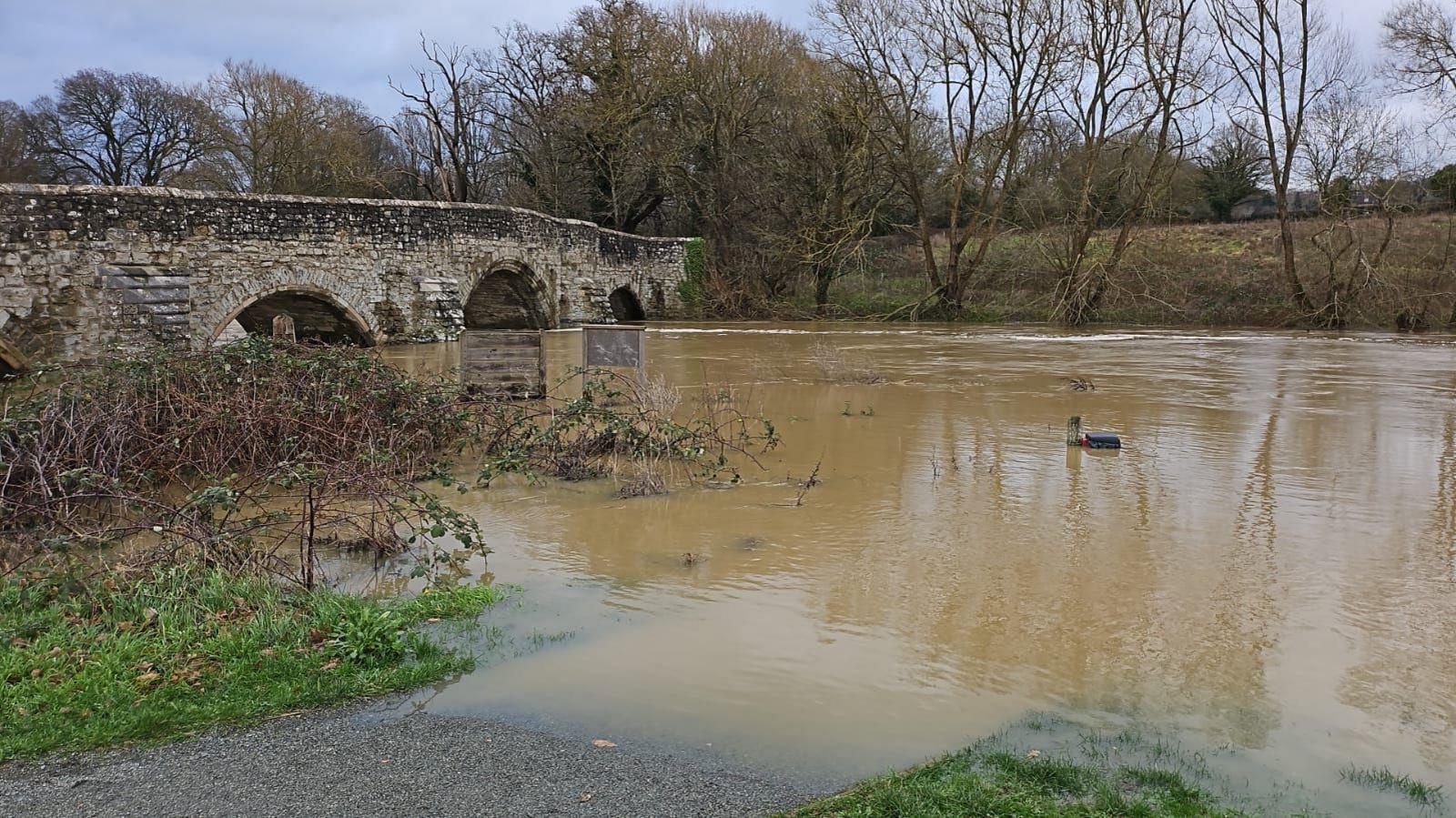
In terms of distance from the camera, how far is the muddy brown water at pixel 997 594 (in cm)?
413

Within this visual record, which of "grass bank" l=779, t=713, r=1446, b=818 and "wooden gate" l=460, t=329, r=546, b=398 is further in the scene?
"wooden gate" l=460, t=329, r=546, b=398

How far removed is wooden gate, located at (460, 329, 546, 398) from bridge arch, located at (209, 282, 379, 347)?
27.2 ft

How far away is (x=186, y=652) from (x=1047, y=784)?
3.82 m

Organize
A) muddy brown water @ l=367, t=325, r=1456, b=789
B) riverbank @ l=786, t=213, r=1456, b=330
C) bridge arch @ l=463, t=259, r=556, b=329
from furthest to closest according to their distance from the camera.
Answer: riverbank @ l=786, t=213, r=1456, b=330, bridge arch @ l=463, t=259, r=556, b=329, muddy brown water @ l=367, t=325, r=1456, b=789

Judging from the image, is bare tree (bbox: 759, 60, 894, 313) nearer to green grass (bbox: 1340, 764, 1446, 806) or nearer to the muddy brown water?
the muddy brown water

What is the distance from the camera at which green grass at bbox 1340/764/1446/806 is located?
347 centimetres

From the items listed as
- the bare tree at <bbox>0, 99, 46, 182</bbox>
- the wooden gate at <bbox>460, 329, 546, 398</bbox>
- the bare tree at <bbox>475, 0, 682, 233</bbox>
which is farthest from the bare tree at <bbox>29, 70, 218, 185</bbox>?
the wooden gate at <bbox>460, 329, 546, 398</bbox>

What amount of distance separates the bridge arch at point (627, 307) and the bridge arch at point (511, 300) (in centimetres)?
525

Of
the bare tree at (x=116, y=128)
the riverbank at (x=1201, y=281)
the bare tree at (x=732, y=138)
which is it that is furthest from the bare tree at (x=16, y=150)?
the riverbank at (x=1201, y=281)

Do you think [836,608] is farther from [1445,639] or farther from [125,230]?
[125,230]

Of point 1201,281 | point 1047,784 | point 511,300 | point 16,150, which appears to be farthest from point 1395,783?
point 16,150

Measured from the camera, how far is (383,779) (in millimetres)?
3574

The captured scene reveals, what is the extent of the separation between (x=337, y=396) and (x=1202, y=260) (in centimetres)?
2939

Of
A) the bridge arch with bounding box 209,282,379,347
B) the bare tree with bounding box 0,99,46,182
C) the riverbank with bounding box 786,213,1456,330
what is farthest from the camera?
the bare tree with bounding box 0,99,46,182
